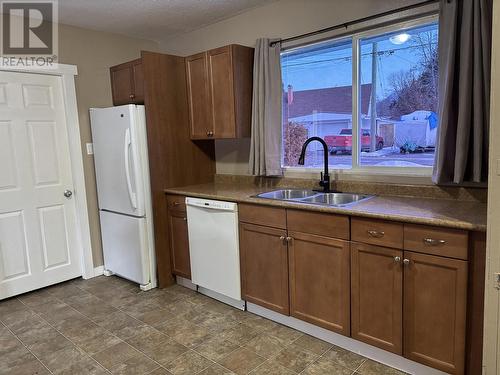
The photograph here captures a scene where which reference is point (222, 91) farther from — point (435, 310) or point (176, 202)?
point (435, 310)

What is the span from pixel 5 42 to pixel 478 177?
12.3 ft

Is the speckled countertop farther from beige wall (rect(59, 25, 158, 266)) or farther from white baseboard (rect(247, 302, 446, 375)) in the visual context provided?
beige wall (rect(59, 25, 158, 266))

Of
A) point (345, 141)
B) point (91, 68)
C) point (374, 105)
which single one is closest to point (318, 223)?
point (345, 141)

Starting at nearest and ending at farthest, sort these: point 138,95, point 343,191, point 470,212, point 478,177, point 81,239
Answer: point 470,212 → point 478,177 → point 343,191 → point 138,95 → point 81,239

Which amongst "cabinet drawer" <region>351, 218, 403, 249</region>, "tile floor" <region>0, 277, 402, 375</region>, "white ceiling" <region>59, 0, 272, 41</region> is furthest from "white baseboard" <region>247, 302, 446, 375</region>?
"white ceiling" <region>59, 0, 272, 41</region>

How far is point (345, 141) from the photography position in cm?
296

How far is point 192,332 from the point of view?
103 inches

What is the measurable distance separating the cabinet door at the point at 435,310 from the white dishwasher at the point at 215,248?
1.29 metres

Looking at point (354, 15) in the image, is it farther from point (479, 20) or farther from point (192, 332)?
point (192, 332)

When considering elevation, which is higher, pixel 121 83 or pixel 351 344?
pixel 121 83

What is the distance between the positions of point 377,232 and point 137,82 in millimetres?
2474

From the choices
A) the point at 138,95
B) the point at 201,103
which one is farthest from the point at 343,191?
the point at 138,95

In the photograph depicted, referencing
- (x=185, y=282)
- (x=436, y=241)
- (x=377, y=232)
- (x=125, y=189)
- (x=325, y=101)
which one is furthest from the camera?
(x=185, y=282)

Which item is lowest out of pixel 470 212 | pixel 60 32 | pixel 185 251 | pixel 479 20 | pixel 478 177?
pixel 185 251
